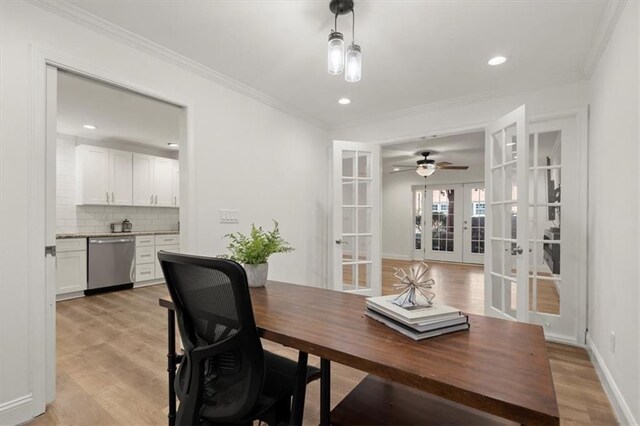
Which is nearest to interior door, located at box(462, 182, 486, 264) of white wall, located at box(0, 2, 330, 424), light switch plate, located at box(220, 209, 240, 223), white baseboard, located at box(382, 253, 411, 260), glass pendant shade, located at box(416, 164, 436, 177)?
white baseboard, located at box(382, 253, 411, 260)

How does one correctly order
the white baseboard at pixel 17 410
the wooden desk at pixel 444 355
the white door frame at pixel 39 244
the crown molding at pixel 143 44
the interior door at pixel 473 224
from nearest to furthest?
1. the wooden desk at pixel 444 355
2. the white baseboard at pixel 17 410
3. the white door frame at pixel 39 244
4. the crown molding at pixel 143 44
5. the interior door at pixel 473 224

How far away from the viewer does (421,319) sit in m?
1.07

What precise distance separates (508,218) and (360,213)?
1648 millimetres

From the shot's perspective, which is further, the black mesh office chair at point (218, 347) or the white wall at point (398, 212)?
the white wall at point (398, 212)

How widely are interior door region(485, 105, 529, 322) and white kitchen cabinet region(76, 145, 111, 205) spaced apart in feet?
17.9

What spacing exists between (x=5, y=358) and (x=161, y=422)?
0.90 metres

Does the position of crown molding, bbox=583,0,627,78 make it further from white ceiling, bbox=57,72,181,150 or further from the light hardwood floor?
white ceiling, bbox=57,72,181,150

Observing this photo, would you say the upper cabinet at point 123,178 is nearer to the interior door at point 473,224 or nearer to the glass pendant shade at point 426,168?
the glass pendant shade at point 426,168

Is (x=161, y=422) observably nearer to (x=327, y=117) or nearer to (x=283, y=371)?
(x=283, y=371)

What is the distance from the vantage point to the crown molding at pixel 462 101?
2822 millimetres

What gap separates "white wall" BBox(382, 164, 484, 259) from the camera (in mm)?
8375

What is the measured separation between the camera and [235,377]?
3.58 ft

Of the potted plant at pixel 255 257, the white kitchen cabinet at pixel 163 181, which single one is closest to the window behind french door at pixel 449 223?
the white kitchen cabinet at pixel 163 181

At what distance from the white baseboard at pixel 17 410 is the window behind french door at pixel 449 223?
781 centimetres
